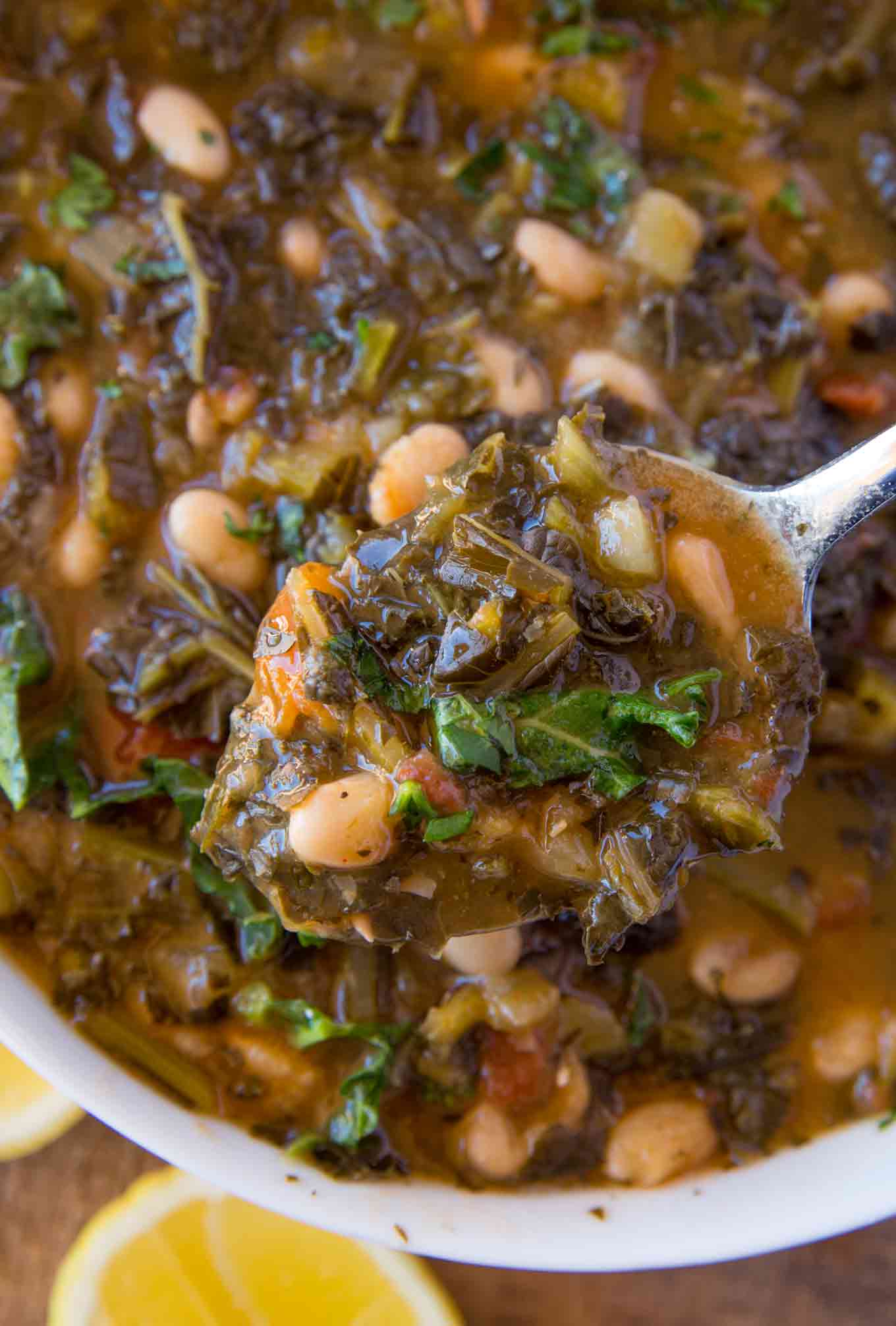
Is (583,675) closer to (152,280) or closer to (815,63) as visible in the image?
(152,280)

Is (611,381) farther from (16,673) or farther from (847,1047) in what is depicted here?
(847,1047)

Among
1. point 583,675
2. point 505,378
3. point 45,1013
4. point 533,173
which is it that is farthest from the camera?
point 533,173

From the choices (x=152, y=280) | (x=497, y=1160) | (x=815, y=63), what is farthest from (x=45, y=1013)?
(x=815, y=63)

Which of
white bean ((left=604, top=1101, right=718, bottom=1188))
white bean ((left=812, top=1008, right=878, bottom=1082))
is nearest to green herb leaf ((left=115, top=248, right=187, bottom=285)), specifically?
white bean ((left=604, top=1101, right=718, bottom=1188))

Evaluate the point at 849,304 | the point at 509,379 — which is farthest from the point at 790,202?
the point at 509,379

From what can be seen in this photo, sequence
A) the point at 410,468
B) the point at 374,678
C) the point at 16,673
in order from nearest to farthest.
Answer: the point at 374,678 → the point at 410,468 → the point at 16,673

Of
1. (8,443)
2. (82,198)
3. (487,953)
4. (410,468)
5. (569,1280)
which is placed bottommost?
(569,1280)
